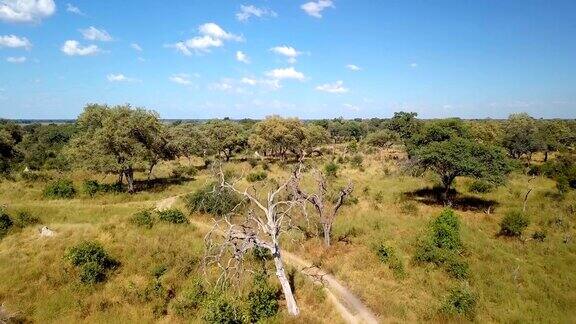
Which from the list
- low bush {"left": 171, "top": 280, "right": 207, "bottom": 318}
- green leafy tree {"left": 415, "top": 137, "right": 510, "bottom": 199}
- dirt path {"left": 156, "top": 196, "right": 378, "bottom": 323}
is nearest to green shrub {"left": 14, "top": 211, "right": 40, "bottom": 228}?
low bush {"left": 171, "top": 280, "right": 207, "bottom": 318}

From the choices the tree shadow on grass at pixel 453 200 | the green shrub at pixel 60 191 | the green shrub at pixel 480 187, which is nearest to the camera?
the tree shadow on grass at pixel 453 200

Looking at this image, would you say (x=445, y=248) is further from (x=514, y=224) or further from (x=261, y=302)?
(x=261, y=302)

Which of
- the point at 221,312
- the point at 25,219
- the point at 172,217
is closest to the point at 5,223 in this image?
the point at 25,219

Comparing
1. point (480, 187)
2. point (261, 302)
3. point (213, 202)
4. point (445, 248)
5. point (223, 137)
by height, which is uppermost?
point (223, 137)

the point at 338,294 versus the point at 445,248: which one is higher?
the point at 445,248

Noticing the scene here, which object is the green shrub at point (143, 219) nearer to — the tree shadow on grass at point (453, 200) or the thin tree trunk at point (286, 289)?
the thin tree trunk at point (286, 289)

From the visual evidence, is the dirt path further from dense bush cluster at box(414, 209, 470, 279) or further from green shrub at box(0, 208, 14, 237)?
green shrub at box(0, 208, 14, 237)

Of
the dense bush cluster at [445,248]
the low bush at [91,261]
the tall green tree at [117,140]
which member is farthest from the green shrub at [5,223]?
the dense bush cluster at [445,248]
